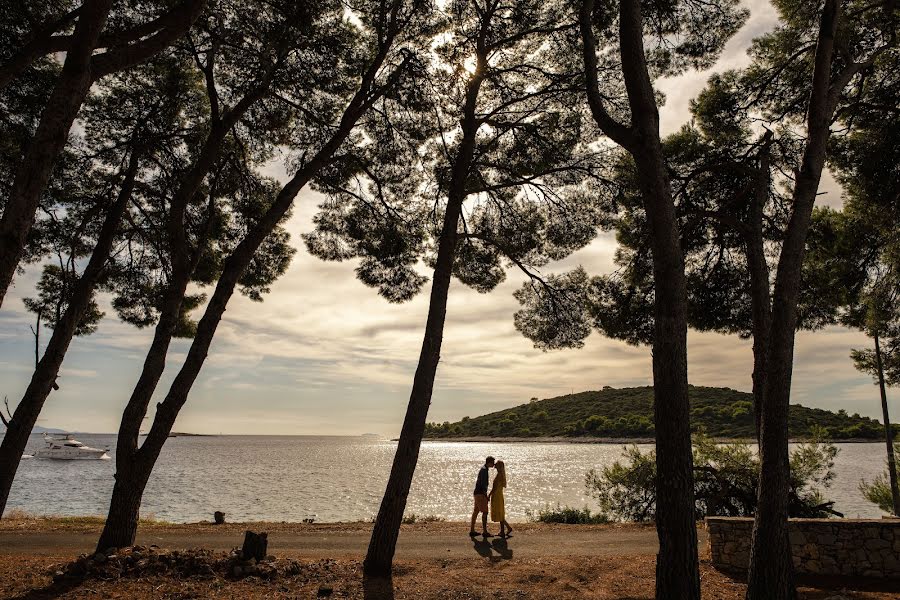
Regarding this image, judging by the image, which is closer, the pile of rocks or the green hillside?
the pile of rocks

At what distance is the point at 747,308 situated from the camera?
11.4 m

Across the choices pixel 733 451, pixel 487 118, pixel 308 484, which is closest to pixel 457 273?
pixel 487 118

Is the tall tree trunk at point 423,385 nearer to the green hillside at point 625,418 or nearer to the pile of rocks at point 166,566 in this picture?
the pile of rocks at point 166,566

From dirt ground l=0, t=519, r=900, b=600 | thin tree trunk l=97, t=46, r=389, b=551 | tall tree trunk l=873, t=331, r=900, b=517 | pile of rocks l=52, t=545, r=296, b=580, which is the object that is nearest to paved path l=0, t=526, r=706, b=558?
dirt ground l=0, t=519, r=900, b=600

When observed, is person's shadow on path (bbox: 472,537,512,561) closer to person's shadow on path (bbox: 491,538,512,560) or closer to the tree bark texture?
person's shadow on path (bbox: 491,538,512,560)

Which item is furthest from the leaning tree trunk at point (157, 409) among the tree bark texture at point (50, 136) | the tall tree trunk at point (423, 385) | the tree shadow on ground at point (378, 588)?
the tree bark texture at point (50, 136)

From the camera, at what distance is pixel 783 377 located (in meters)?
6.00

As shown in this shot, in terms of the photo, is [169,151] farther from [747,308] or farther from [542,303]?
[747,308]

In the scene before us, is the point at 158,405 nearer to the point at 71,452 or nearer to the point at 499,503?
the point at 499,503

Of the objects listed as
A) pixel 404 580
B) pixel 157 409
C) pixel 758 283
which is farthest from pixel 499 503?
pixel 157 409

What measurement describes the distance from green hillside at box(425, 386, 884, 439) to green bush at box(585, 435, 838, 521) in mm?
39458

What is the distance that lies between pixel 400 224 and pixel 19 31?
6.81m

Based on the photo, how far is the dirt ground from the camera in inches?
248

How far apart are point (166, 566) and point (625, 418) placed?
91.3m
